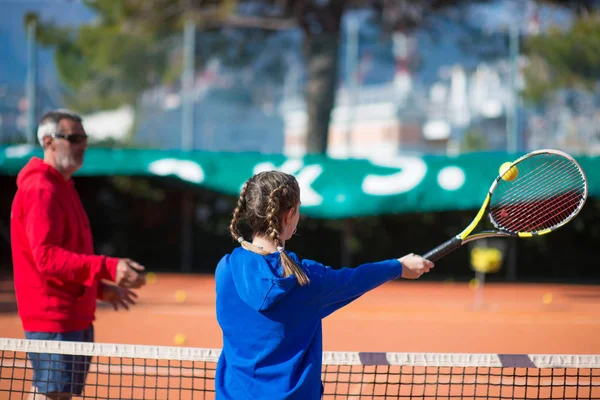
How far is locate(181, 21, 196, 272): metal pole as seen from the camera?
457 inches

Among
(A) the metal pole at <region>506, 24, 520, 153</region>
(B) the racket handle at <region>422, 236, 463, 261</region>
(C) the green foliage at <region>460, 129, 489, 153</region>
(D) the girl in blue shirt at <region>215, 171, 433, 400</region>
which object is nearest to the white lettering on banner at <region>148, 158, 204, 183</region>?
(C) the green foliage at <region>460, 129, 489, 153</region>

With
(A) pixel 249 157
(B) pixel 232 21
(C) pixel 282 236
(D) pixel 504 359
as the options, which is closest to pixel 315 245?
(A) pixel 249 157

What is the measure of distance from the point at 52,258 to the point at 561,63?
32.9 feet

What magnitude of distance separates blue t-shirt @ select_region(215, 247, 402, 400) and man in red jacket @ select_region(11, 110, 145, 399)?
815mm

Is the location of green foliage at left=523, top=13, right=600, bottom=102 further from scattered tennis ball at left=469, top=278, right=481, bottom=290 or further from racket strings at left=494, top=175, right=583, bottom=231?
racket strings at left=494, top=175, right=583, bottom=231

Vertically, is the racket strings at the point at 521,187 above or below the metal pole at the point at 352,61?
below

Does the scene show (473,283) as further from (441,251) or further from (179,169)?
(441,251)

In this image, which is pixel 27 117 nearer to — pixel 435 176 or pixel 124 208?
pixel 124 208

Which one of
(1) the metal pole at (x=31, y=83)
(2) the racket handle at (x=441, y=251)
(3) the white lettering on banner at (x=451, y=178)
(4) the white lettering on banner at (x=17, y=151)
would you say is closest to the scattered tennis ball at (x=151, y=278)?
(4) the white lettering on banner at (x=17, y=151)

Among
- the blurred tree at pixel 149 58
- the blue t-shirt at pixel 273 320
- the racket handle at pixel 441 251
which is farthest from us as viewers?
the blurred tree at pixel 149 58

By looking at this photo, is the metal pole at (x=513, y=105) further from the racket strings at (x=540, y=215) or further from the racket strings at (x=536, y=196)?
the racket strings at (x=540, y=215)

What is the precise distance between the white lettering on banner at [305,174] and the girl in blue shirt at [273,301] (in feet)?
27.7

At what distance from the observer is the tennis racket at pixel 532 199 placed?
2.93 metres

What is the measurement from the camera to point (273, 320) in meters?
2.10
